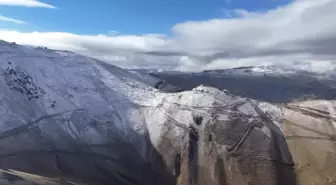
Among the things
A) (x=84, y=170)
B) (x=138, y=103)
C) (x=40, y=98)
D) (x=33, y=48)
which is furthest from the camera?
(x=33, y=48)

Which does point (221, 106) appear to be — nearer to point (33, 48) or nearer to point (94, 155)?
point (94, 155)

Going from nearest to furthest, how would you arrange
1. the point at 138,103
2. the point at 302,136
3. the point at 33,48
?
the point at 302,136, the point at 138,103, the point at 33,48

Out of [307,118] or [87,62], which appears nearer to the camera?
[307,118]

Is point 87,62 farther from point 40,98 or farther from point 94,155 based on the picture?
point 94,155

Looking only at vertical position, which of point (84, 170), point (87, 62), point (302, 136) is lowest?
point (84, 170)

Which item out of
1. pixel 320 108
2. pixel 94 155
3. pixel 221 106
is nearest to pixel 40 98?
pixel 94 155

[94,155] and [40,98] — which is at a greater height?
[40,98]

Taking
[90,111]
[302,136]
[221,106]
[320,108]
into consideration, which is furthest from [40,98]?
[320,108]
